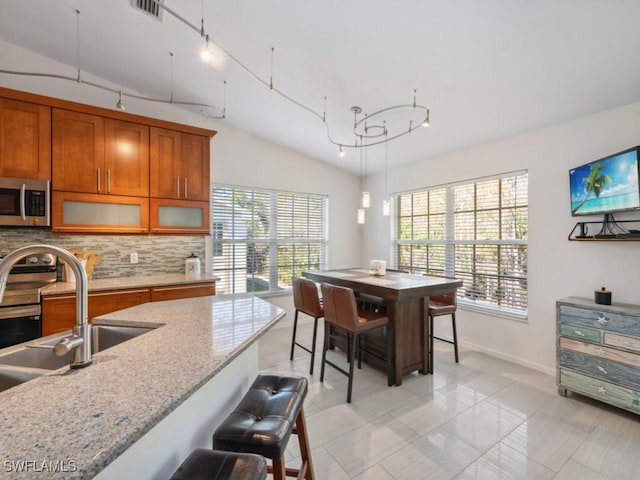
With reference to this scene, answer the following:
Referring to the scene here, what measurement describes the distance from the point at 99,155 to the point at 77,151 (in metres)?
0.17

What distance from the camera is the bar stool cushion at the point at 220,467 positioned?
927 mm

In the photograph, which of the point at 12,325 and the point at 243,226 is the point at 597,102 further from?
the point at 12,325

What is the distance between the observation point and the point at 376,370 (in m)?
3.12

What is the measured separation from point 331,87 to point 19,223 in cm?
308

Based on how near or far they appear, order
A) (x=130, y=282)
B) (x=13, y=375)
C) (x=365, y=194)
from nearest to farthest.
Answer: (x=13, y=375) → (x=130, y=282) → (x=365, y=194)

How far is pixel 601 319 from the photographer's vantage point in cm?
238

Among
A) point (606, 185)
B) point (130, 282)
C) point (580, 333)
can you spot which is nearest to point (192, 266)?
point (130, 282)

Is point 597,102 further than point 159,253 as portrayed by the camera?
No

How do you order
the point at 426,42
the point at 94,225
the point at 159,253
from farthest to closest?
the point at 159,253 < the point at 94,225 < the point at 426,42

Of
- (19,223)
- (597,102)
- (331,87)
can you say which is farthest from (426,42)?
(19,223)

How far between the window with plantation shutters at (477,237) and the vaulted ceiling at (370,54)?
2.29ft

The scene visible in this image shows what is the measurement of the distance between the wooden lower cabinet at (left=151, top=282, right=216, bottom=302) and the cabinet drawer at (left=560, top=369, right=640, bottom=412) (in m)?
3.54

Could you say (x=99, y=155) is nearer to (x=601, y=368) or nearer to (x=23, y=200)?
(x=23, y=200)

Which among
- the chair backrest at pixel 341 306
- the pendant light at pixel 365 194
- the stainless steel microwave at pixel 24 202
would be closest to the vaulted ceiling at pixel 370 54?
the pendant light at pixel 365 194
